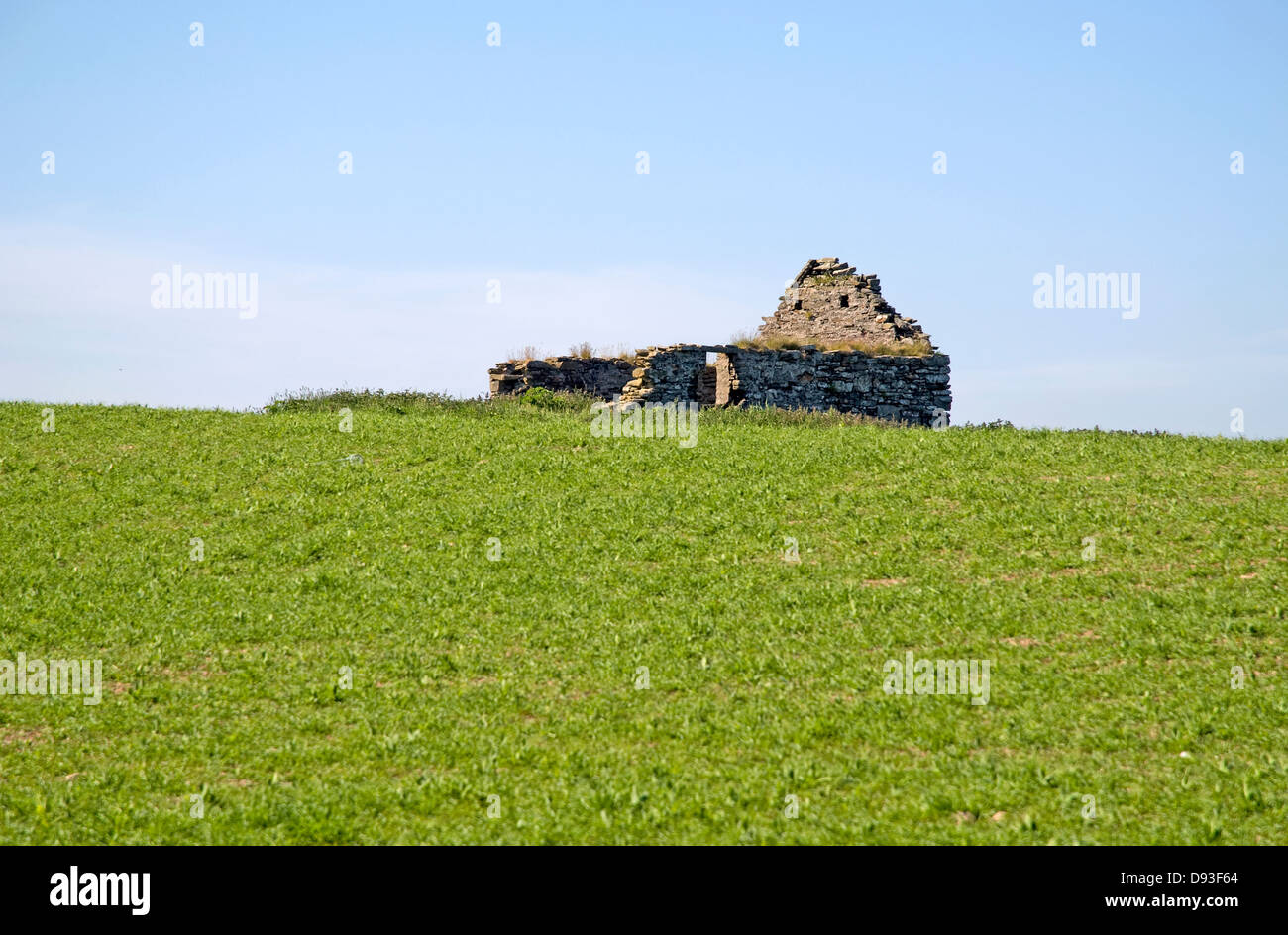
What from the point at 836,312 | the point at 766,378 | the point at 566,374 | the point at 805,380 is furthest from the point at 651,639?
the point at 836,312

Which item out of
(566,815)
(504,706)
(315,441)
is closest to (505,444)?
(315,441)

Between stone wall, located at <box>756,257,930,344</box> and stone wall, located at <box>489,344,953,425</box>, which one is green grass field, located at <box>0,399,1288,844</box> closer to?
stone wall, located at <box>489,344,953,425</box>

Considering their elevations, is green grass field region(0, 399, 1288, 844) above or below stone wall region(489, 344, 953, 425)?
below

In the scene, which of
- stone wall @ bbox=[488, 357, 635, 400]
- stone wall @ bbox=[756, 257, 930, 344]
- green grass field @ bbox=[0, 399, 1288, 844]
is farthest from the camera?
stone wall @ bbox=[756, 257, 930, 344]

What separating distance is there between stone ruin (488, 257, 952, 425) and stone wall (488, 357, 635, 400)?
0.10ft

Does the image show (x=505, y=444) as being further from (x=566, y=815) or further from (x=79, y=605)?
(x=566, y=815)

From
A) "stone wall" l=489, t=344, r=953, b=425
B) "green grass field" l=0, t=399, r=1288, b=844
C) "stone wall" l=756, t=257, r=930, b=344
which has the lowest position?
"green grass field" l=0, t=399, r=1288, b=844

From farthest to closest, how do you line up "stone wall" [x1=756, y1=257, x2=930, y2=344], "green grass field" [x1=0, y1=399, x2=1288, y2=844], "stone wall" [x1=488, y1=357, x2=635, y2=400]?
"stone wall" [x1=756, y1=257, x2=930, y2=344] → "stone wall" [x1=488, y1=357, x2=635, y2=400] → "green grass field" [x1=0, y1=399, x2=1288, y2=844]

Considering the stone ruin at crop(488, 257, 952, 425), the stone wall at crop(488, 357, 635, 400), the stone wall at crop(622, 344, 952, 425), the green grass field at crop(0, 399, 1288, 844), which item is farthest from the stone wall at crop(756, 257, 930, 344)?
the green grass field at crop(0, 399, 1288, 844)

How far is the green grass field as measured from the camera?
340 inches

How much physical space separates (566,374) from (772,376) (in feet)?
21.3

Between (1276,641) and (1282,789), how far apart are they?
3.27 metres

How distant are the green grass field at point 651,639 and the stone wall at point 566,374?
11.6 m

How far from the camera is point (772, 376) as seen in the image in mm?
32438
